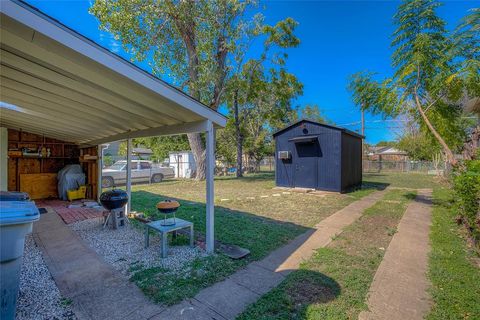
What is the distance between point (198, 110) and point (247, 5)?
11427mm

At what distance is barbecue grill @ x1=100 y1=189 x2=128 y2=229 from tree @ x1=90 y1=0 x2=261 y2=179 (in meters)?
8.50

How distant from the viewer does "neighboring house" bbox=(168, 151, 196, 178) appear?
17.1 meters

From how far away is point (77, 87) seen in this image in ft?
9.49

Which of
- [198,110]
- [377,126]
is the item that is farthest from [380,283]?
[377,126]

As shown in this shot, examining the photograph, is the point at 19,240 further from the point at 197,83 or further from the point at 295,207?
the point at 197,83

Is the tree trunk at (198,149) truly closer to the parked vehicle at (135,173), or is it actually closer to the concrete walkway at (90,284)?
the parked vehicle at (135,173)

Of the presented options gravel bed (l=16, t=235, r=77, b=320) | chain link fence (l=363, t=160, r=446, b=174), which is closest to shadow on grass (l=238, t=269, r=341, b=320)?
gravel bed (l=16, t=235, r=77, b=320)

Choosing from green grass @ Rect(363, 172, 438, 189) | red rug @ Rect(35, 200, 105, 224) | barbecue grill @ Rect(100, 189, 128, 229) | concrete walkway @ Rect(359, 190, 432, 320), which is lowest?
concrete walkway @ Rect(359, 190, 432, 320)

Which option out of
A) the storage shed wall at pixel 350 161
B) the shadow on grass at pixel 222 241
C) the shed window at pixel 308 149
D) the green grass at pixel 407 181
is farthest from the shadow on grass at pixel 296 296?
the green grass at pixel 407 181

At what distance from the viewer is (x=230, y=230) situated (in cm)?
448

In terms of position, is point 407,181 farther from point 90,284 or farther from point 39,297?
point 39,297

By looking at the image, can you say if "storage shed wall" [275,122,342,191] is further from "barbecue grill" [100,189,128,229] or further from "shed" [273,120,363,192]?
"barbecue grill" [100,189,128,229]

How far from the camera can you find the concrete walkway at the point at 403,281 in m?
2.16

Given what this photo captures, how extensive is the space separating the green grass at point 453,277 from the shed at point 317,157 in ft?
15.2
